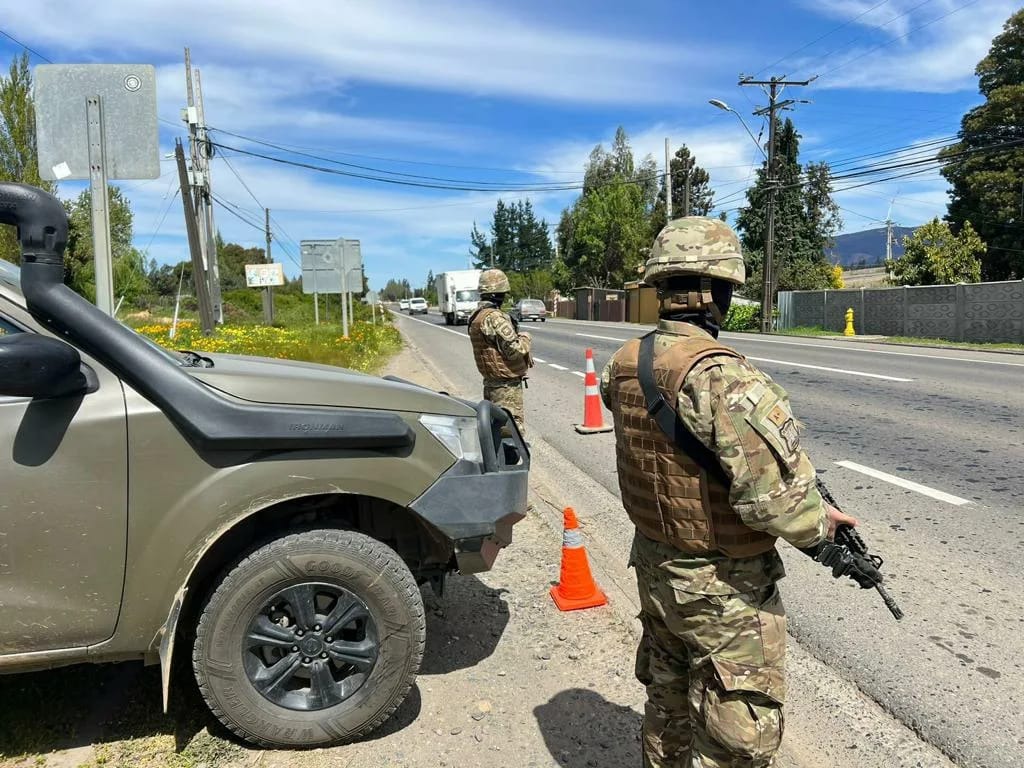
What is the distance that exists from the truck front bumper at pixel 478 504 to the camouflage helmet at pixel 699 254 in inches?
40.7

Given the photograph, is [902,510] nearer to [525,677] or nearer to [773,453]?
[525,677]

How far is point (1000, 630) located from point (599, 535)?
226 centimetres

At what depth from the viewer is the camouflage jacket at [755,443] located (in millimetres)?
1756

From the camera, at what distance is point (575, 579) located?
370 cm

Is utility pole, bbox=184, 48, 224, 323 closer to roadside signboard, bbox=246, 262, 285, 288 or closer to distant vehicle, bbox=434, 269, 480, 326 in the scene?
roadside signboard, bbox=246, 262, 285, 288

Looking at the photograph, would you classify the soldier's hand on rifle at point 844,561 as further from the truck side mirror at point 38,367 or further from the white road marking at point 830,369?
the white road marking at point 830,369

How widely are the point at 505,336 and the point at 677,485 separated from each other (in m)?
3.71

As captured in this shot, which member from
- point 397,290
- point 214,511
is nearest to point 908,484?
point 214,511

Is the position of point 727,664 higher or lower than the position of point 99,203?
lower

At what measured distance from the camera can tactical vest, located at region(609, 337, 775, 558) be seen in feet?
6.16

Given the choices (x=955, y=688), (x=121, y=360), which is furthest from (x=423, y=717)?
(x=955, y=688)

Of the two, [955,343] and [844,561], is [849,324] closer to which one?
[955,343]

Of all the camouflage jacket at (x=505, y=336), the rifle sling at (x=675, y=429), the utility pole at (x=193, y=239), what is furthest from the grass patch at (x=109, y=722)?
the utility pole at (x=193, y=239)

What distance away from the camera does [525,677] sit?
3.03 m
